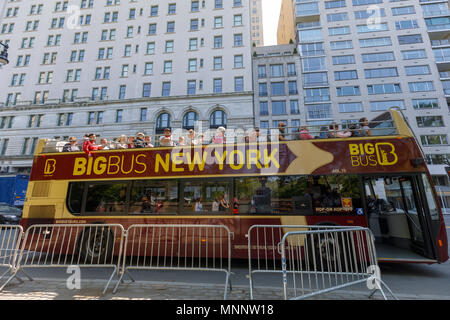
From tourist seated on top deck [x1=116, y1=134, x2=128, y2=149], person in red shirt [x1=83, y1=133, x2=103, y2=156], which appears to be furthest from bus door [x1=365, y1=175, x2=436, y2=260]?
person in red shirt [x1=83, y1=133, x2=103, y2=156]

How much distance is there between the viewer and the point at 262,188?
622 centimetres

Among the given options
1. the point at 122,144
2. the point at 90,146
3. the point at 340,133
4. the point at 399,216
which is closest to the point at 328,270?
the point at 340,133

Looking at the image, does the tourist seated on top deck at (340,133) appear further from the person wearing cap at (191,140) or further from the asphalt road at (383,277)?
the person wearing cap at (191,140)

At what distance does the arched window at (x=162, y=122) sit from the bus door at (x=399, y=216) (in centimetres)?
2779

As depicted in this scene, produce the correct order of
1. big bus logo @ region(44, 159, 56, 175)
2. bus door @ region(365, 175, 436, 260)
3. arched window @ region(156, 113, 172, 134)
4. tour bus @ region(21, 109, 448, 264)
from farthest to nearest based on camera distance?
1. arched window @ region(156, 113, 172, 134)
2. big bus logo @ region(44, 159, 56, 175)
3. tour bus @ region(21, 109, 448, 264)
4. bus door @ region(365, 175, 436, 260)

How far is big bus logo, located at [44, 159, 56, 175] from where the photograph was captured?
23.8 ft

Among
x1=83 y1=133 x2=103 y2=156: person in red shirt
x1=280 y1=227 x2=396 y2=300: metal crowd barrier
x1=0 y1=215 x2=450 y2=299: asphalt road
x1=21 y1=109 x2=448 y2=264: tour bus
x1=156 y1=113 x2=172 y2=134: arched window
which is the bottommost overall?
x1=0 y1=215 x2=450 y2=299: asphalt road

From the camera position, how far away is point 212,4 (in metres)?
34.7

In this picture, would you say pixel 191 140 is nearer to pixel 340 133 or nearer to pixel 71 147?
pixel 71 147

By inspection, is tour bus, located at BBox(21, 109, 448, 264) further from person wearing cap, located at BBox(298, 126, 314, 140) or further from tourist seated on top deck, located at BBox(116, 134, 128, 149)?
tourist seated on top deck, located at BBox(116, 134, 128, 149)

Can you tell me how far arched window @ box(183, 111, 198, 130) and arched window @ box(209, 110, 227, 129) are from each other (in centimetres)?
234

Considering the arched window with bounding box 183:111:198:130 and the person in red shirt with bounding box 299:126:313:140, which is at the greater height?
the arched window with bounding box 183:111:198:130
